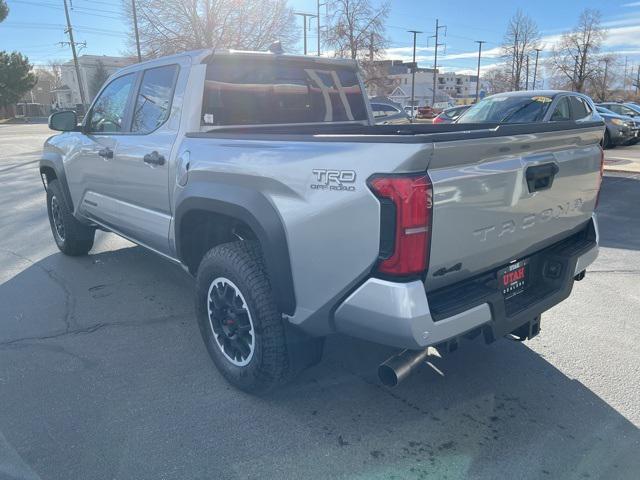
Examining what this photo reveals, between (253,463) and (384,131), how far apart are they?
2383 mm

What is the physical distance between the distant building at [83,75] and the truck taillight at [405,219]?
71.0 m

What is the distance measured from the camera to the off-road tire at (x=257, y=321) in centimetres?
276

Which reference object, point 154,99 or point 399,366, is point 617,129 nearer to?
point 154,99

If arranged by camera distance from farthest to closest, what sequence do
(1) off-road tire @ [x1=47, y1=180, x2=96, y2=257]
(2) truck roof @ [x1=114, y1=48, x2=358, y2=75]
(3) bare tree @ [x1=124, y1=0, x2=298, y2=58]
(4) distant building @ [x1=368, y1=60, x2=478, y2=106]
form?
(4) distant building @ [x1=368, y1=60, x2=478, y2=106] → (3) bare tree @ [x1=124, y1=0, x2=298, y2=58] → (1) off-road tire @ [x1=47, y1=180, x2=96, y2=257] → (2) truck roof @ [x1=114, y1=48, x2=358, y2=75]

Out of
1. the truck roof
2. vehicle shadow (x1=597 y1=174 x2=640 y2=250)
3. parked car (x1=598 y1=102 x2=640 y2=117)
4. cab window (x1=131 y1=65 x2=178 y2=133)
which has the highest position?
the truck roof

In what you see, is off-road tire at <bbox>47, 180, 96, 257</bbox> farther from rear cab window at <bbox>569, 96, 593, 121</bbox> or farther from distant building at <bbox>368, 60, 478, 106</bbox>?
distant building at <bbox>368, 60, 478, 106</bbox>

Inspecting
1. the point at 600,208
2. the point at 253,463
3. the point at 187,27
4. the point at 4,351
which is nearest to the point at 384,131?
the point at 253,463

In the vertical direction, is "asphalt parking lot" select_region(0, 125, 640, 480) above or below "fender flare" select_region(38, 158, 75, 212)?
below

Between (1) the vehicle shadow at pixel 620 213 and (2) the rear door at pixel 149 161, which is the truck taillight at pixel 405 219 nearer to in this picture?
(2) the rear door at pixel 149 161

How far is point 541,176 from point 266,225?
139 centimetres

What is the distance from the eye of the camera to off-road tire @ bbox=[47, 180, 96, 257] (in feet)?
18.3

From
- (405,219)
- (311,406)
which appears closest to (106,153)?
(311,406)

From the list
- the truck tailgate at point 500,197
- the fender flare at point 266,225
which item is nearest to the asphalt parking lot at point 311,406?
the fender flare at point 266,225

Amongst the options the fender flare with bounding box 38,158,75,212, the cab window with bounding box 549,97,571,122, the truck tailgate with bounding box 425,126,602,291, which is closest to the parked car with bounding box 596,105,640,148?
the cab window with bounding box 549,97,571,122
